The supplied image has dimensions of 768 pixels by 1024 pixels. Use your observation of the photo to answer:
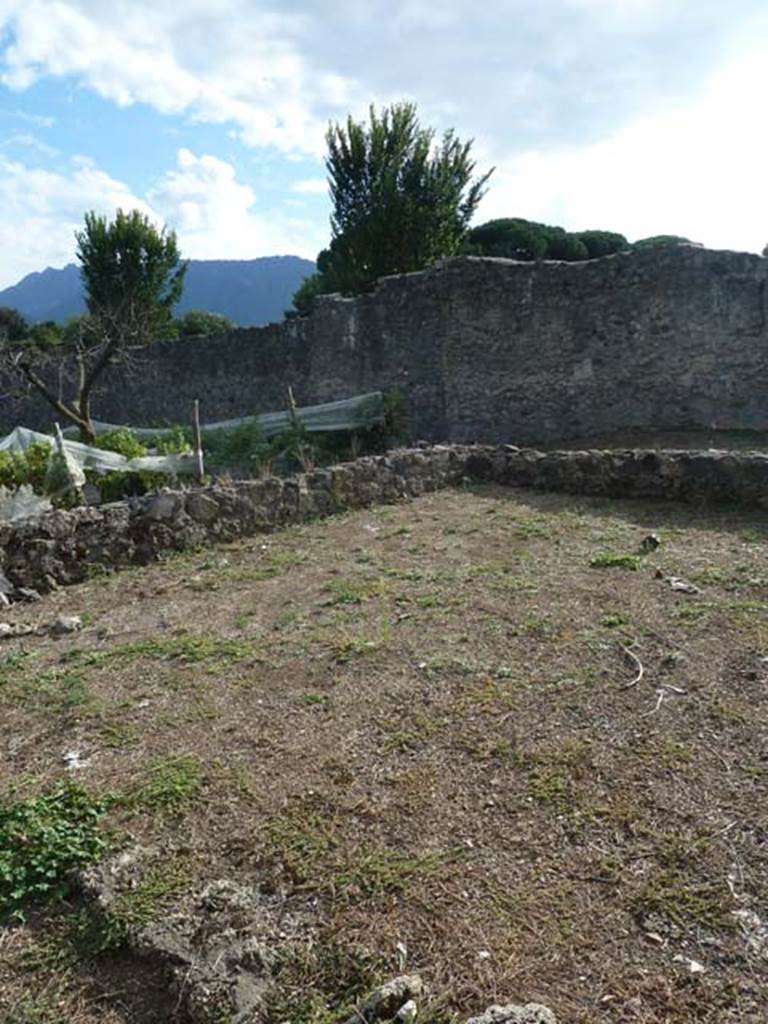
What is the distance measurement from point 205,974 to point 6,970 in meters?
0.64

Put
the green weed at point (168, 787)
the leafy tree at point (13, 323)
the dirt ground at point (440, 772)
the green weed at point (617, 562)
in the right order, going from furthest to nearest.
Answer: the leafy tree at point (13, 323) → the green weed at point (617, 562) → the green weed at point (168, 787) → the dirt ground at point (440, 772)

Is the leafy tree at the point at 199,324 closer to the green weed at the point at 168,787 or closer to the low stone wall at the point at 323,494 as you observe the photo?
the low stone wall at the point at 323,494

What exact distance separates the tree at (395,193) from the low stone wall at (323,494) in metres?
Answer: 17.1

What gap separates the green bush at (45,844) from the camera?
8.73 feet

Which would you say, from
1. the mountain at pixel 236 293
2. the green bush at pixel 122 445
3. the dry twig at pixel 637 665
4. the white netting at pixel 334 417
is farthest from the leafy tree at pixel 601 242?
the mountain at pixel 236 293

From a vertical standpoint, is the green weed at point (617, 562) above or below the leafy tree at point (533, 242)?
below

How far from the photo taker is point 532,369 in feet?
43.7

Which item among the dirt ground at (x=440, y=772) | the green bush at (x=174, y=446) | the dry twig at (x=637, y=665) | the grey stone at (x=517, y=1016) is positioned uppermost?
the green bush at (x=174, y=446)

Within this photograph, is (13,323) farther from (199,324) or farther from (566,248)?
(566,248)

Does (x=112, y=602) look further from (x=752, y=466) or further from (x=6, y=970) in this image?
(x=752, y=466)

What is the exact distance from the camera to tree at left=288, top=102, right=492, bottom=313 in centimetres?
2509

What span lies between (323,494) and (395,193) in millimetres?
19133

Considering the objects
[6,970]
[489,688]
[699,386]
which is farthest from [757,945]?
[699,386]

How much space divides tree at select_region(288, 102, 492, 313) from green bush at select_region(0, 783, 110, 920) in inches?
929
